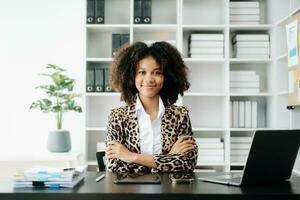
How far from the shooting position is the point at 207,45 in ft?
11.2

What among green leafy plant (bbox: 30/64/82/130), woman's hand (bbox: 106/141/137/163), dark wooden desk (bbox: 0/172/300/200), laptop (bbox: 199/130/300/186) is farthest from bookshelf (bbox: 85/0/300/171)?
dark wooden desk (bbox: 0/172/300/200)

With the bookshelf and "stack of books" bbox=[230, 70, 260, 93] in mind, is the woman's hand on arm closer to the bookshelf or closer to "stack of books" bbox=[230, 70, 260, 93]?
the bookshelf

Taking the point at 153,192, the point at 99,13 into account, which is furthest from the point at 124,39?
Answer: the point at 153,192

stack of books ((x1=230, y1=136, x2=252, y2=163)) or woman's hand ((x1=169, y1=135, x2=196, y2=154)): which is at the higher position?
woman's hand ((x1=169, y1=135, x2=196, y2=154))

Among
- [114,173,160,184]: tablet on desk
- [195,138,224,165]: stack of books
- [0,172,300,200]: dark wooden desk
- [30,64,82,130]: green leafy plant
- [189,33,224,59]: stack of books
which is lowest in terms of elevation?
[195,138,224,165]: stack of books

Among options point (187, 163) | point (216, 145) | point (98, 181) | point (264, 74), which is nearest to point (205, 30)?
point (264, 74)

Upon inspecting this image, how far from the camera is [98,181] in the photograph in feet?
4.59

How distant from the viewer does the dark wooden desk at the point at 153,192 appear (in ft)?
3.77

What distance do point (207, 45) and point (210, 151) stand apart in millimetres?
978

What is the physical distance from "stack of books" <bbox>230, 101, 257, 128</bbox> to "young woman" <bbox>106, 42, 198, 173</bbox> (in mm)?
1481

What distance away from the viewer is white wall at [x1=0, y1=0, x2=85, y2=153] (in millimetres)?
3654

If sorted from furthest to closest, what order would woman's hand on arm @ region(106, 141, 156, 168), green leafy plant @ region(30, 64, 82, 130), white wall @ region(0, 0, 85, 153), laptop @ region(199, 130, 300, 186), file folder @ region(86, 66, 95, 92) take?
white wall @ region(0, 0, 85, 153) < file folder @ region(86, 66, 95, 92) < green leafy plant @ region(30, 64, 82, 130) < woman's hand on arm @ region(106, 141, 156, 168) < laptop @ region(199, 130, 300, 186)

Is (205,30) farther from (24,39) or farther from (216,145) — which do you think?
(24,39)

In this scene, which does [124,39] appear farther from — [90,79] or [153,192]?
[153,192]
